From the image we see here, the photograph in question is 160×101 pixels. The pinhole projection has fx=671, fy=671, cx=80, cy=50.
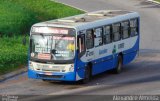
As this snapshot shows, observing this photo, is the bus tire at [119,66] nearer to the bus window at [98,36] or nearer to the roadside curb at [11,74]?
the bus window at [98,36]

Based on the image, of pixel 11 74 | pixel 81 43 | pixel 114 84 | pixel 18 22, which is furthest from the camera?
pixel 18 22

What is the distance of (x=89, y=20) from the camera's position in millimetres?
29422

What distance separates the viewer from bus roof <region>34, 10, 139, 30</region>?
27.7m

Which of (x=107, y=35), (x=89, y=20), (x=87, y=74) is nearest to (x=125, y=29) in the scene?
(x=107, y=35)

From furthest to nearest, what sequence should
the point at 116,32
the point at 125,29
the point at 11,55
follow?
the point at 11,55 < the point at 125,29 < the point at 116,32

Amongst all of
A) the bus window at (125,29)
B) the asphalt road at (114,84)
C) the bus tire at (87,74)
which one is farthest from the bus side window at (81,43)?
the bus window at (125,29)

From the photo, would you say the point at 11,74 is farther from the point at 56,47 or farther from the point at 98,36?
the point at 98,36

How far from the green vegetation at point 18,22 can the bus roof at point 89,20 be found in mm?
4183

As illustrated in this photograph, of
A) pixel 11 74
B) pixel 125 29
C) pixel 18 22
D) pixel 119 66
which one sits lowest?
pixel 11 74

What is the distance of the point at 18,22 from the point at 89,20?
1673cm

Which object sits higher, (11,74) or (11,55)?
(11,55)

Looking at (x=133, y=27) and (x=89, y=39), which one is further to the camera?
(x=133, y=27)

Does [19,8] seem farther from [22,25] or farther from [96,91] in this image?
[96,91]

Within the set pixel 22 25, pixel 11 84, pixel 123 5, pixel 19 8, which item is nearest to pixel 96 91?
pixel 11 84
